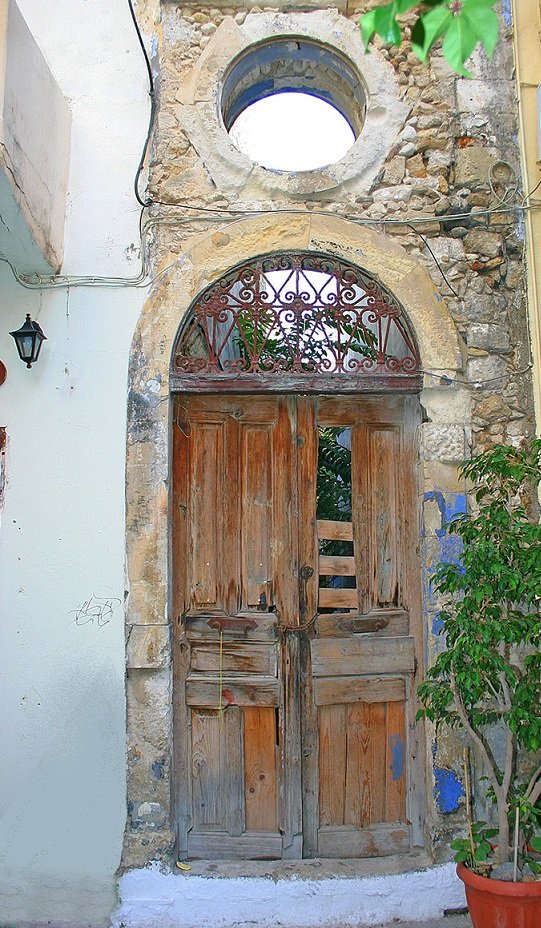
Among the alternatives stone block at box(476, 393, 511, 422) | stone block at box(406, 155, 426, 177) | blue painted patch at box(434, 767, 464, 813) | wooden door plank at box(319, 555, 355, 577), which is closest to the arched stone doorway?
wooden door plank at box(319, 555, 355, 577)

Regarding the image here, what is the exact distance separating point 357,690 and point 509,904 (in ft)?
4.02

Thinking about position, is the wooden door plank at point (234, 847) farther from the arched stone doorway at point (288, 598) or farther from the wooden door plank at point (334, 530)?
the wooden door plank at point (334, 530)

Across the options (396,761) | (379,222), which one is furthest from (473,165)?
(396,761)

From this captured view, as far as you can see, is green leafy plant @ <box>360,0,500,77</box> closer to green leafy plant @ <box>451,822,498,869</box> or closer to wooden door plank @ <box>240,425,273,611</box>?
wooden door plank @ <box>240,425,273,611</box>

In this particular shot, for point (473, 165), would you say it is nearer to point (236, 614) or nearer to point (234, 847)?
point (236, 614)

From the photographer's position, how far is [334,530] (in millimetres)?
4105

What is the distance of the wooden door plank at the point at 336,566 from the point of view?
13.3 feet

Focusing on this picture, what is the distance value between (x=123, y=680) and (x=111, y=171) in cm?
259

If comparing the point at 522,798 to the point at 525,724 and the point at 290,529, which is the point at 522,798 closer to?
the point at 525,724

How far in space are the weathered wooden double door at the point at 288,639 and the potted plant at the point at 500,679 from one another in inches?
28.6

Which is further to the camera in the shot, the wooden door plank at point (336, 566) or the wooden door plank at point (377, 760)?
the wooden door plank at point (336, 566)

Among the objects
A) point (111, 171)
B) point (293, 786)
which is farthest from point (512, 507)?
point (111, 171)

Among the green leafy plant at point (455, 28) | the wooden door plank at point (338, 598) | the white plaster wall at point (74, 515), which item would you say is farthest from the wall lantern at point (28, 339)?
the green leafy plant at point (455, 28)

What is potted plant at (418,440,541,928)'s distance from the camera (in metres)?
3.01
